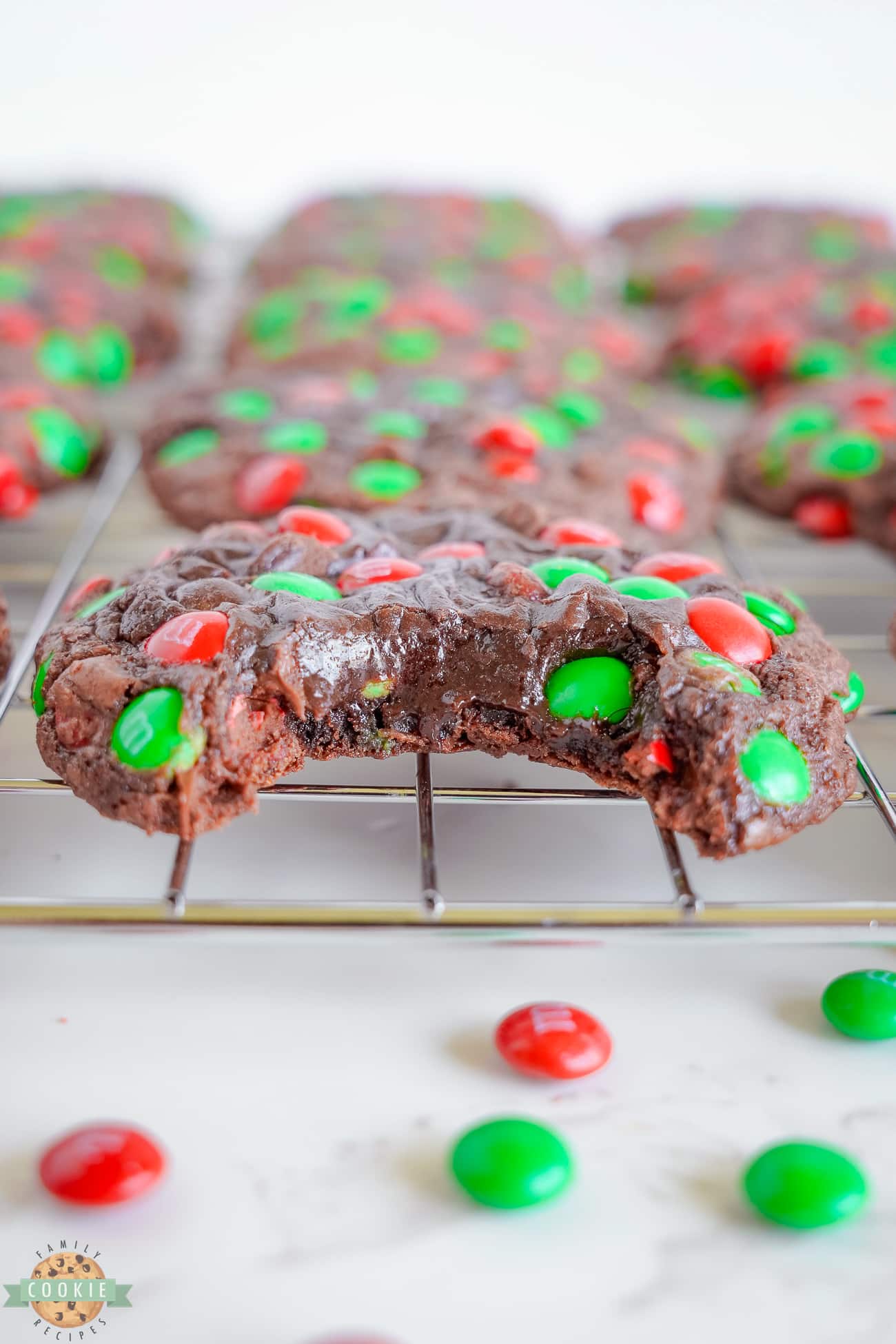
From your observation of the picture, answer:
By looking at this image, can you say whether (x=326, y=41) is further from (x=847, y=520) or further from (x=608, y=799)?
(x=608, y=799)

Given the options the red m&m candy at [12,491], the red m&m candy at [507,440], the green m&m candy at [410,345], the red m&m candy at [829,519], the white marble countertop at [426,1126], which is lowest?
the white marble countertop at [426,1126]

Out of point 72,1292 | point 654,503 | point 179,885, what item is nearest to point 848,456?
point 654,503

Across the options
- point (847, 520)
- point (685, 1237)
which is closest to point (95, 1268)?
point (685, 1237)

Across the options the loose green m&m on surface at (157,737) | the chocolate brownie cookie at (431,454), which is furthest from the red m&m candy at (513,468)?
the loose green m&m on surface at (157,737)

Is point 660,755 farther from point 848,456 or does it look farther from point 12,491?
point 12,491

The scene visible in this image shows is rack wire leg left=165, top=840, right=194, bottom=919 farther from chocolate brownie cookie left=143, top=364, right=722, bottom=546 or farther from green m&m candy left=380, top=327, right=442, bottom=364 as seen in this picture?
green m&m candy left=380, top=327, right=442, bottom=364

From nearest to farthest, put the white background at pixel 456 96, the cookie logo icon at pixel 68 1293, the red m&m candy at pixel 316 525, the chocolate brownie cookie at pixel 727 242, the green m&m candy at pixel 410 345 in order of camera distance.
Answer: the cookie logo icon at pixel 68 1293
the red m&m candy at pixel 316 525
the green m&m candy at pixel 410 345
the chocolate brownie cookie at pixel 727 242
the white background at pixel 456 96

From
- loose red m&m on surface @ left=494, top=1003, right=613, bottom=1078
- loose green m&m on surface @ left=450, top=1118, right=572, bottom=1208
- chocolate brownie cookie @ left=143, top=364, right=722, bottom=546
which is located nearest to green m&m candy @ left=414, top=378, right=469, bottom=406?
chocolate brownie cookie @ left=143, top=364, right=722, bottom=546

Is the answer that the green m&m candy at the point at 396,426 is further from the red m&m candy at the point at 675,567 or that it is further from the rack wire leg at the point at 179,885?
the rack wire leg at the point at 179,885
